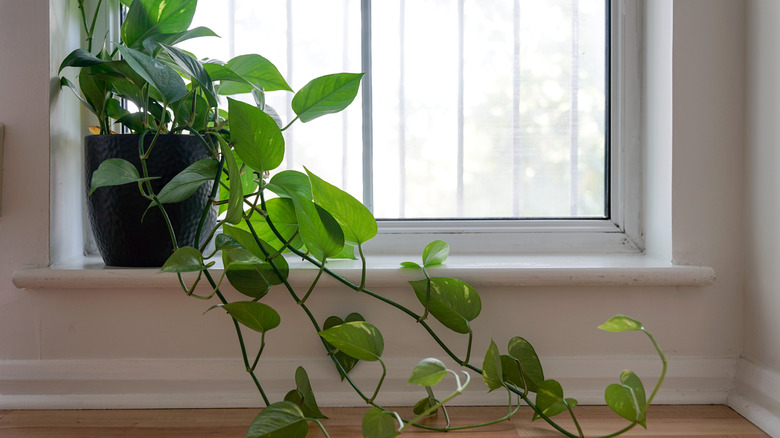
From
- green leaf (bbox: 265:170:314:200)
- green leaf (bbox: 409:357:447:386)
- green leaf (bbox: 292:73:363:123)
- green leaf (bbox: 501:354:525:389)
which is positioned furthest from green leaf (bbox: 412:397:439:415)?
green leaf (bbox: 292:73:363:123)

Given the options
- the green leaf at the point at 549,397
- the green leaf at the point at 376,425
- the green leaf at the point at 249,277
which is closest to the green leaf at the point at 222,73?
the green leaf at the point at 249,277

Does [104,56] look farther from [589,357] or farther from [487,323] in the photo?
[589,357]

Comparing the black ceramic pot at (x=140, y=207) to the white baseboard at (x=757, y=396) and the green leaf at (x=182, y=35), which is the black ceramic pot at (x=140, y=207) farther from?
the white baseboard at (x=757, y=396)

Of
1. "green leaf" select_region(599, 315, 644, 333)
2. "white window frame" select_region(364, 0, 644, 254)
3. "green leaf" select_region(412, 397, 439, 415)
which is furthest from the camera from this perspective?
"white window frame" select_region(364, 0, 644, 254)

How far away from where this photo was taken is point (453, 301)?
70 cm

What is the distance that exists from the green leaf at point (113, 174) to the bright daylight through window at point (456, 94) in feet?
1.31

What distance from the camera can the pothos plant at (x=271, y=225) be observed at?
2.00 feet

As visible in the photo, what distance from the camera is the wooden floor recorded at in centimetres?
70

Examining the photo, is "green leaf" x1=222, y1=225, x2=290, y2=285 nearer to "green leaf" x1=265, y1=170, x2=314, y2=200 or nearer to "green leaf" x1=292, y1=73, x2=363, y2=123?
"green leaf" x1=265, y1=170, x2=314, y2=200

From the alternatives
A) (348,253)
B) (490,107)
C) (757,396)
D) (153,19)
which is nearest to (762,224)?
(757,396)

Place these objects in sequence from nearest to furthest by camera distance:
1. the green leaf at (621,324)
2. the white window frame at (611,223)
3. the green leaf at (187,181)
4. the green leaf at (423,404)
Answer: the green leaf at (621,324) → the green leaf at (187,181) → the green leaf at (423,404) → the white window frame at (611,223)

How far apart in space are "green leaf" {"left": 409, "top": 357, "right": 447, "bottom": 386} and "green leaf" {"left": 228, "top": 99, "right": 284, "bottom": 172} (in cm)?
29

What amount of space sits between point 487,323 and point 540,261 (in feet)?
0.48

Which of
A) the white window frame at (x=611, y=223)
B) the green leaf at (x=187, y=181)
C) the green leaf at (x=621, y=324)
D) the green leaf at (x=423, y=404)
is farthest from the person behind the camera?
the white window frame at (x=611, y=223)
